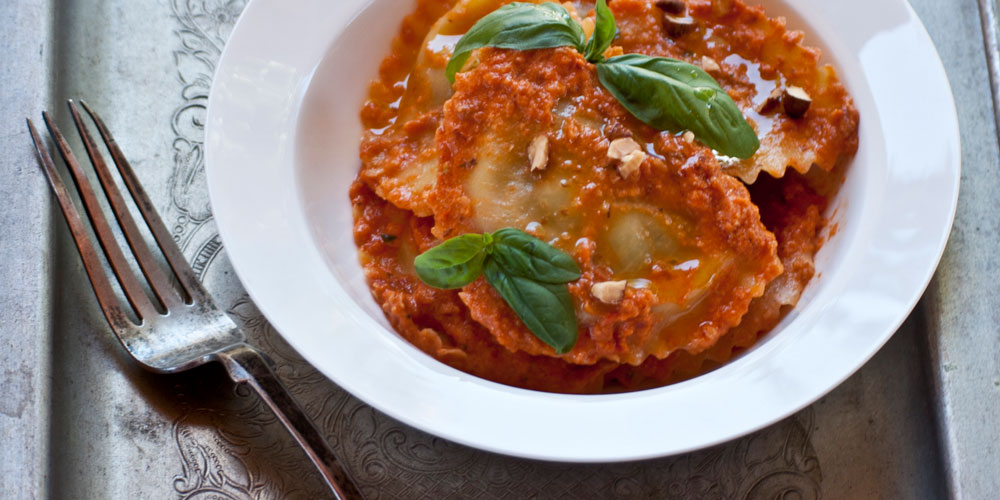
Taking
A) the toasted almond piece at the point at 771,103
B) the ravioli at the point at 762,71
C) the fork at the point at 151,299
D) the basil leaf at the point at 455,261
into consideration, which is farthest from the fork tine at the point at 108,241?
the toasted almond piece at the point at 771,103

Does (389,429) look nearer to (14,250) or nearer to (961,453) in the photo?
(14,250)

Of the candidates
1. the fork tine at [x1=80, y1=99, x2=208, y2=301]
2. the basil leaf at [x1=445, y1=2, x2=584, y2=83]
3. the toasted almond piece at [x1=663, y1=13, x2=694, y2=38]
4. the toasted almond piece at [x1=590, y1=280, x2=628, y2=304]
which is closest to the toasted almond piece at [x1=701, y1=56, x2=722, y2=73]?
the toasted almond piece at [x1=663, y1=13, x2=694, y2=38]

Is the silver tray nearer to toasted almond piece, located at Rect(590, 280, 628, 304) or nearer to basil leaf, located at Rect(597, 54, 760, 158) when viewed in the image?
toasted almond piece, located at Rect(590, 280, 628, 304)

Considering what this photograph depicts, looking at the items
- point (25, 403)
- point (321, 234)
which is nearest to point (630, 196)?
point (321, 234)

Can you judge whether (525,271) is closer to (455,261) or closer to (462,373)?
(455,261)

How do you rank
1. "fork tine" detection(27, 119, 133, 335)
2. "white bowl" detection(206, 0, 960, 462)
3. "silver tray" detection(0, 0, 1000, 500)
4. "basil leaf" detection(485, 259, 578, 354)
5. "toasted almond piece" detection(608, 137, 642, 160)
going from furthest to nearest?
"fork tine" detection(27, 119, 133, 335) → "silver tray" detection(0, 0, 1000, 500) → "toasted almond piece" detection(608, 137, 642, 160) → "basil leaf" detection(485, 259, 578, 354) → "white bowl" detection(206, 0, 960, 462)

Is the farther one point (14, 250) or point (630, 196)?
point (14, 250)
